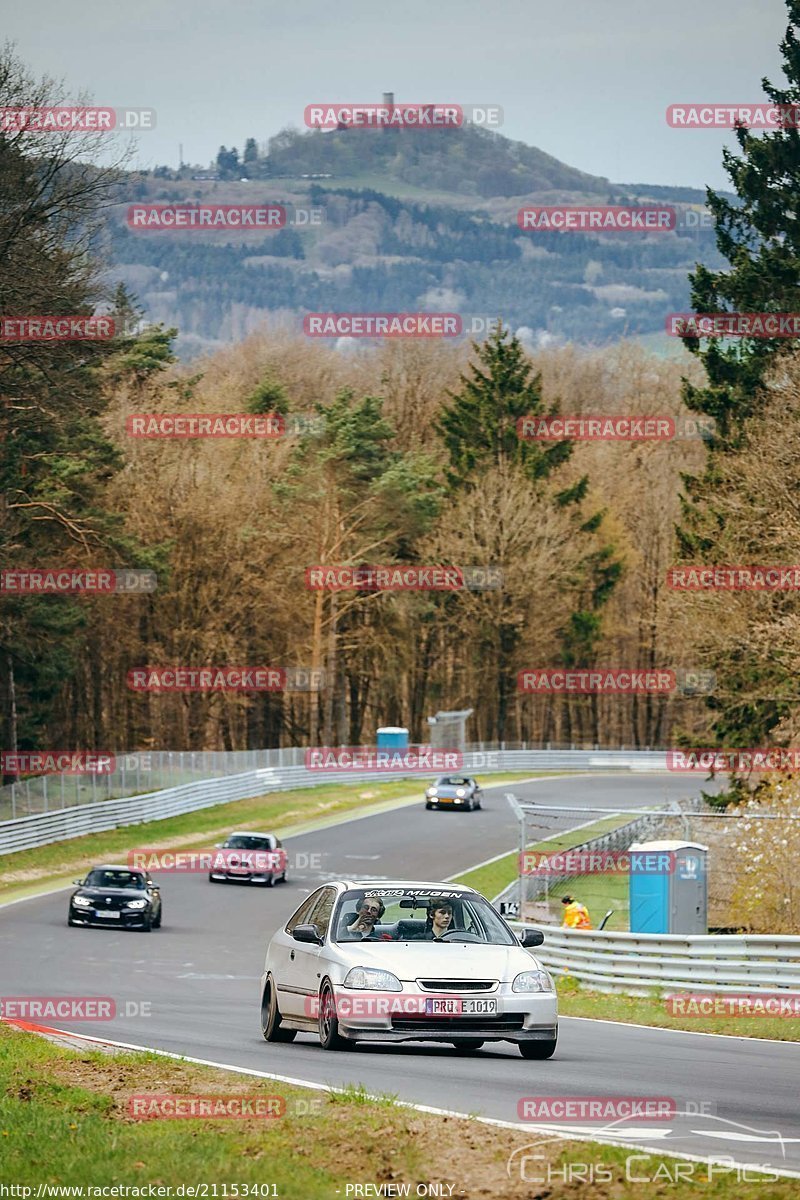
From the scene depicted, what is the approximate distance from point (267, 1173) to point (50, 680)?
53.3m

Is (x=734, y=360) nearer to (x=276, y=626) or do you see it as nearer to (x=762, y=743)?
(x=762, y=743)

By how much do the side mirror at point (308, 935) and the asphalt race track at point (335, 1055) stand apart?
2.91 feet

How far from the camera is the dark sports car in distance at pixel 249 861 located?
141ft

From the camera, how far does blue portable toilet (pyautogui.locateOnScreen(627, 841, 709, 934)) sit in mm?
26297

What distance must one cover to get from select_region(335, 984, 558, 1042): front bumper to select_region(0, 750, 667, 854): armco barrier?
33784 millimetres

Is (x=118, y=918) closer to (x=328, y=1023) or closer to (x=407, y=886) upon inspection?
(x=407, y=886)

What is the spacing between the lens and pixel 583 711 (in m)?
103

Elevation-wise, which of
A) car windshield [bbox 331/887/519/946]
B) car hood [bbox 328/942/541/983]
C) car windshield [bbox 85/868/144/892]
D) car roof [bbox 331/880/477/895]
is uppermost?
car roof [bbox 331/880/477/895]

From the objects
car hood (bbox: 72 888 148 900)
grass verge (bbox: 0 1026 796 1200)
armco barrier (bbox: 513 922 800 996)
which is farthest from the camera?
car hood (bbox: 72 888 148 900)

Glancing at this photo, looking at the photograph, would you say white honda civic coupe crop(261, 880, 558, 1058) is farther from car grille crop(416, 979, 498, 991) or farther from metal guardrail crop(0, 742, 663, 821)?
metal guardrail crop(0, 742, 663, 821)

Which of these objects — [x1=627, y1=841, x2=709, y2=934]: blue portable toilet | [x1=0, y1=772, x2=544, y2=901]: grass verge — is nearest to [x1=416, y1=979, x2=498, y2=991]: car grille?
[x1=627, y1=841, x2=709, y2=934]: blue portable toilet

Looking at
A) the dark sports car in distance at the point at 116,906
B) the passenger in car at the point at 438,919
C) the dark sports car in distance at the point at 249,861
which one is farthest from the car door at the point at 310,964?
the dark sports car in distance at the point at 249,861

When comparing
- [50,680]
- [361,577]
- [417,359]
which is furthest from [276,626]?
[417,359]

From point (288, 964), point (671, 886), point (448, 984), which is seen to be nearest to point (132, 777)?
point (671, 886)
